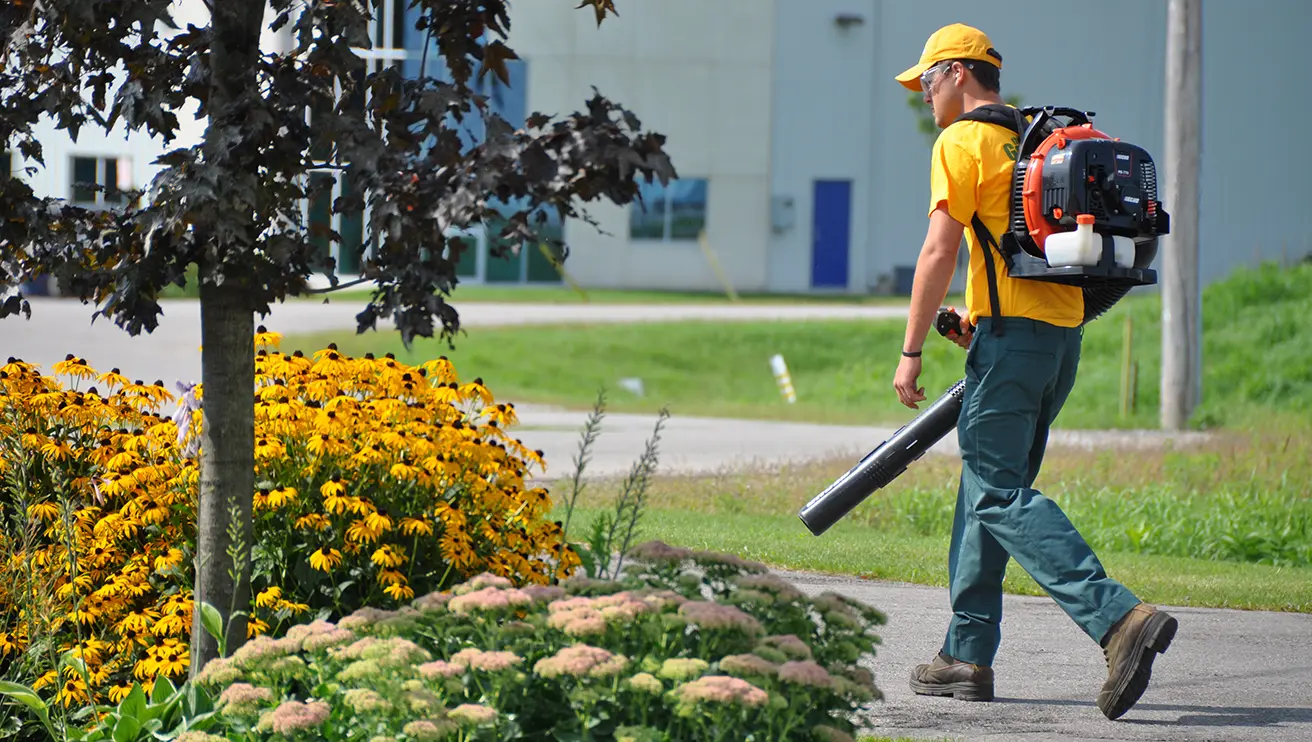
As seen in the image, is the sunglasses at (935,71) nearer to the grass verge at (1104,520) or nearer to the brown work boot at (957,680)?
the brown work boot at (957,680)

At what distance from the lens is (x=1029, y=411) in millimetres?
4664

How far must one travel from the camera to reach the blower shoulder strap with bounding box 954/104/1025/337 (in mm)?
4676

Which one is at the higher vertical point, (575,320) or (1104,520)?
(575,320)

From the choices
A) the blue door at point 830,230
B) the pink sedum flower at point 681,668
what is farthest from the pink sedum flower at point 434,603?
the blue door at point 830,230

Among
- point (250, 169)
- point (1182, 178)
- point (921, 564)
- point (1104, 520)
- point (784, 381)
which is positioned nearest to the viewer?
point (250, 169)

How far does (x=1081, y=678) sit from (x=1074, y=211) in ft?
5.54

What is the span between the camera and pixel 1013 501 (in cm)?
461

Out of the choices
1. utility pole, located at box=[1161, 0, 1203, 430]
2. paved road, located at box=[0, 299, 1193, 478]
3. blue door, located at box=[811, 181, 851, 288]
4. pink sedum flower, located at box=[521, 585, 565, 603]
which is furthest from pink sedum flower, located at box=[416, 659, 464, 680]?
blue door, located at box=[811, 181, 851, 288]

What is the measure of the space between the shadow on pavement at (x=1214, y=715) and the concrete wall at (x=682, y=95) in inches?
1382

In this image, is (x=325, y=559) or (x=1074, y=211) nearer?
(x=325, y=559)

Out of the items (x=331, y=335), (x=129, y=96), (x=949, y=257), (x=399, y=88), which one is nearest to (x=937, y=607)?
(x=949, y=257)

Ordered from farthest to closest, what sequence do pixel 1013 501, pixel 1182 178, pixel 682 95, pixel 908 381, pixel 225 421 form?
pixel 682 95
pixel 1182 178
pixel 908 381
pixel 1013 501
pixel 225 421

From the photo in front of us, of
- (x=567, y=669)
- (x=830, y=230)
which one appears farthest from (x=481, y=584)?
(x=830, y=230)

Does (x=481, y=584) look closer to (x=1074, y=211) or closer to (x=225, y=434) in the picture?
(x=225, y=434)
